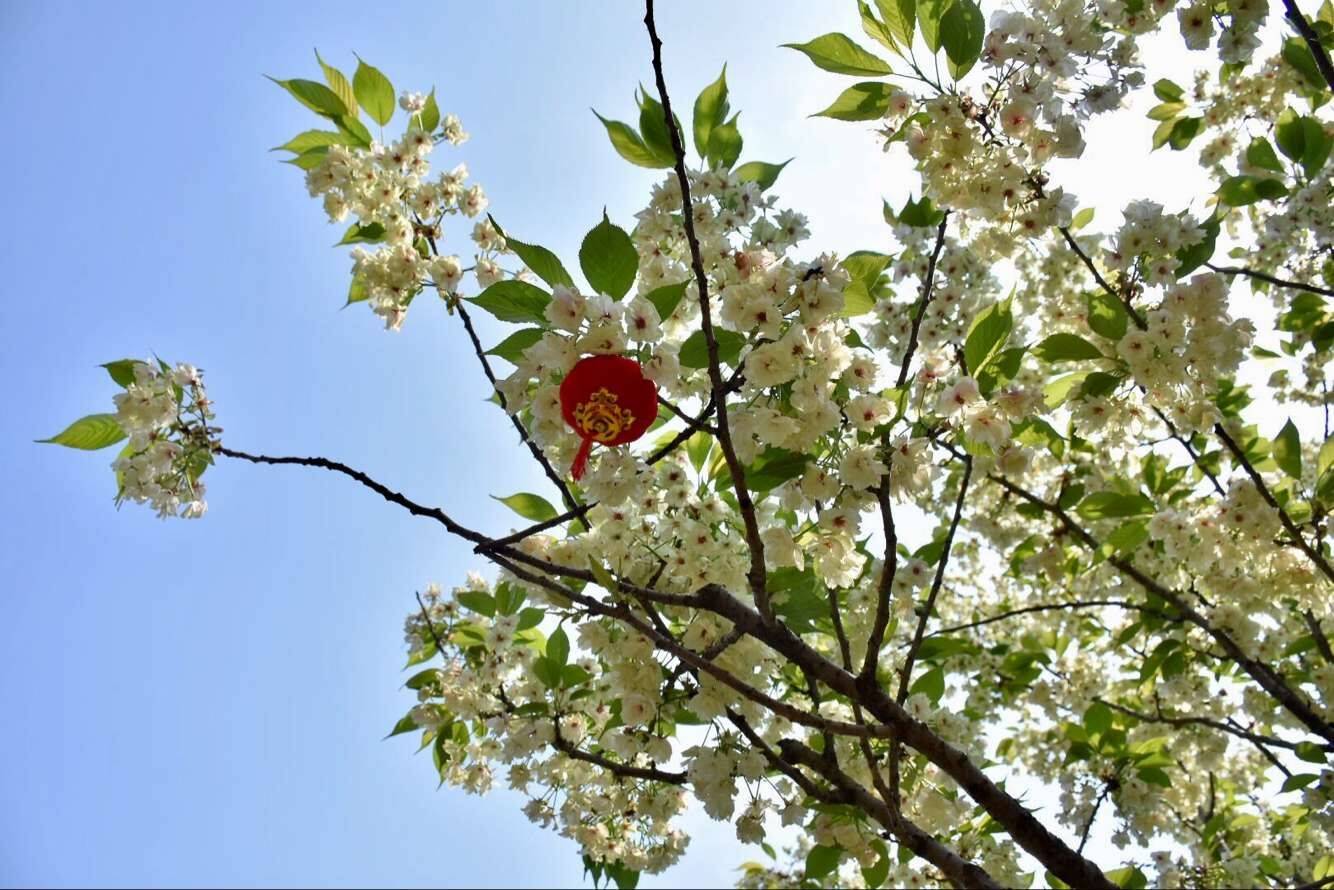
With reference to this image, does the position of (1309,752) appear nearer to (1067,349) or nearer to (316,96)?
(1067,349)

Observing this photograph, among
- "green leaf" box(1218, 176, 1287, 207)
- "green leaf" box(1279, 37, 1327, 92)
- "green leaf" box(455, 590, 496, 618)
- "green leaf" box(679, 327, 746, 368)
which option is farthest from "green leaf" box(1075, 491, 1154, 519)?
"green leaf" box(455, 590, 496, 618)

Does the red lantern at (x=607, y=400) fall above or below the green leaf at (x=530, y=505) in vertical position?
below

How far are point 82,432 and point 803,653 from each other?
2.55 m

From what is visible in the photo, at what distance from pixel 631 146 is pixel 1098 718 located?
3.58 metres

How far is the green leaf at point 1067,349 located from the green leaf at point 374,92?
2709 millimetres

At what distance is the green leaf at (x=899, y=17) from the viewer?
252cm

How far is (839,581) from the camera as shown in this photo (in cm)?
248

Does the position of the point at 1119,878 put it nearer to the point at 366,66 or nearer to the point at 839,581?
the point at 839,581

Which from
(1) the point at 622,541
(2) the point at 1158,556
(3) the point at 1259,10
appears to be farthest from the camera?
(2) the point at 1158,556

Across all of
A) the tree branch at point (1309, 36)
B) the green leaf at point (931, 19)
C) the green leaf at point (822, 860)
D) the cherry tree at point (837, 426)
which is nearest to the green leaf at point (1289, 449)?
the cherry tree at point (837, 426)

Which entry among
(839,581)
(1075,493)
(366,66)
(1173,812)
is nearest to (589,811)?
(839,581)

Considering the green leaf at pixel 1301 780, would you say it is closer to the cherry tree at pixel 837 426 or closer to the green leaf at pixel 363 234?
the cherry tree at pixel 837 426

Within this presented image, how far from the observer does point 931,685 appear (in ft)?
11.8

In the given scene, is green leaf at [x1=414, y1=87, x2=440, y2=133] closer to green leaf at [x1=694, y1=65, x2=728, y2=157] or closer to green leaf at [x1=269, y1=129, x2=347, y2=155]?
green leaf at [x1=269, y1=129, x2=347, y2=155]
